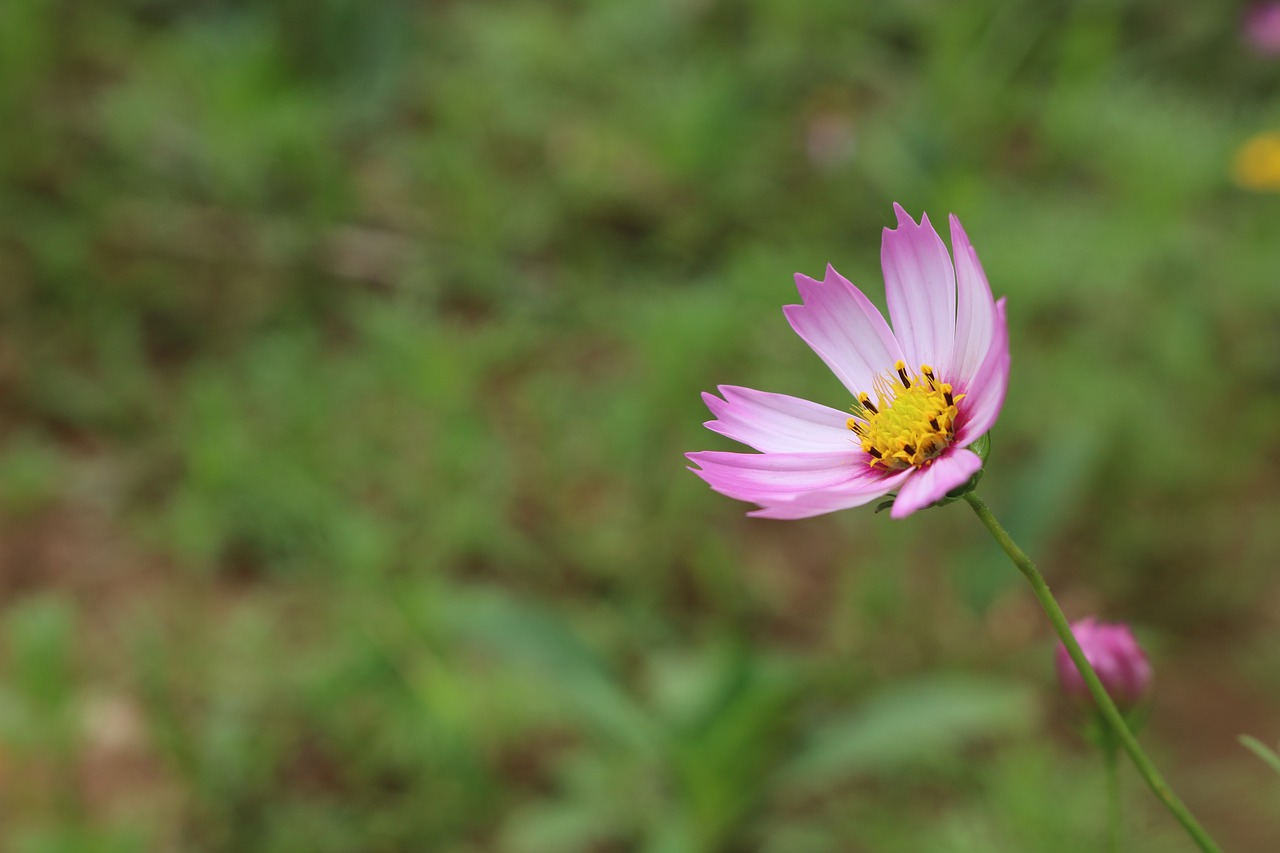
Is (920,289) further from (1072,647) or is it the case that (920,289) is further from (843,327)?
(1072,647)

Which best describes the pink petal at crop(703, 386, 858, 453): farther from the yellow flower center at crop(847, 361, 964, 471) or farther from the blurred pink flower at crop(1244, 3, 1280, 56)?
the blurred pink flower at crop(1244, 3, 1280, 56)

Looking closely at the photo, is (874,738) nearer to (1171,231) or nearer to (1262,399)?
(1262,399)

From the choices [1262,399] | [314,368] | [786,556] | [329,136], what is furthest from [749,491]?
[329,136]

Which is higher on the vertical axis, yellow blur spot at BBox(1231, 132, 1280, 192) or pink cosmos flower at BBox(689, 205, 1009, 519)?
pink cosmos flower at BBox(689, 205, 1009, 519)

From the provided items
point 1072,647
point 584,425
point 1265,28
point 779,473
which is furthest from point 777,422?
point 1265,28

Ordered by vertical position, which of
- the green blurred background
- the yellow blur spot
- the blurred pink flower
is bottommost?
the yellow blur spot

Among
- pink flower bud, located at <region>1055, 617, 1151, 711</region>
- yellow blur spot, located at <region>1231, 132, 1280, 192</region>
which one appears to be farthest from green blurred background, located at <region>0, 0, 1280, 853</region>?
pink flower bud, located at <region>1055, 617, 1151, 711</region>
